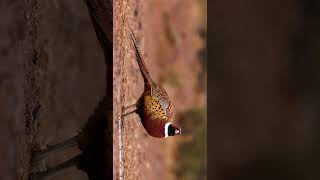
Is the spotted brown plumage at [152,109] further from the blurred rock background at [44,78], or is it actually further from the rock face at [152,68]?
the blurred rock background at [44,78]

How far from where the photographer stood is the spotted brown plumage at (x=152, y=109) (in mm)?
1158

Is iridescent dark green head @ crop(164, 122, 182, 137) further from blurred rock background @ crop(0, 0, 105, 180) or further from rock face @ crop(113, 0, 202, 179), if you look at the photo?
blurred rock background @ crop(0, 0, 105, 180)

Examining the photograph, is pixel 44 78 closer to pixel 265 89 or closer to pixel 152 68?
pixel 152 68

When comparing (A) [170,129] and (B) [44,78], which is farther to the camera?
(A) [170,129]

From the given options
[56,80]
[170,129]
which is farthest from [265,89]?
[56,80]

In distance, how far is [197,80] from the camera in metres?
1.51

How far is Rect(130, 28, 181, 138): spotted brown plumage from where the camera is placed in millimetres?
1158

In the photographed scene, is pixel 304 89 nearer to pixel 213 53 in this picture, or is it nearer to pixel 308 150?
pixel 308 150

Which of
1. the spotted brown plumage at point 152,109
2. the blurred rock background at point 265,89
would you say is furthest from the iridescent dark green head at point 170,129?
the blurred rock background at point 265,89

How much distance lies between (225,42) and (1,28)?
782 millimetres

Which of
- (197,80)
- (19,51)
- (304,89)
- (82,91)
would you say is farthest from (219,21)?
(19,51)

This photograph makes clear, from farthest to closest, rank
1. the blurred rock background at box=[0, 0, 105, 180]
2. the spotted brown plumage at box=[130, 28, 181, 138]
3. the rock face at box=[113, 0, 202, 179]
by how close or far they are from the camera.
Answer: the spotted brown plumage at box=[130, 28, 181, 138], the rock face at box=[113, 0, 202, 179], the blurred rock background at box=[0, 0, 105, 180]

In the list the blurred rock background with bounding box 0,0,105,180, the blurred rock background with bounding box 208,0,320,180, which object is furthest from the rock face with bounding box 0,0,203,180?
the blurred rock background with bounding box 208,0,320,180

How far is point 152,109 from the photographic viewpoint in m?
1.17
